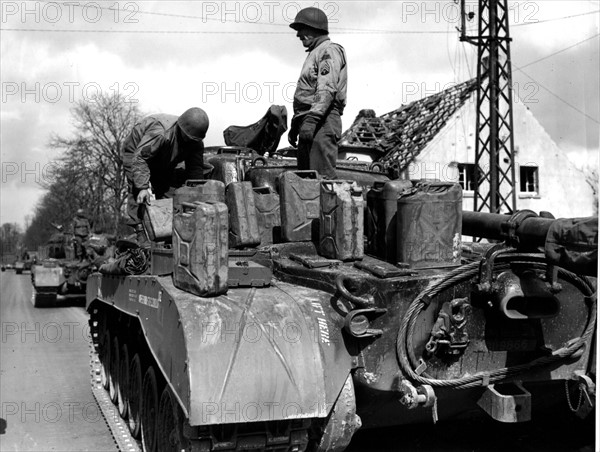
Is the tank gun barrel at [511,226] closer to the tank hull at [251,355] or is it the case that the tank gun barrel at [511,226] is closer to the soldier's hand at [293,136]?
the tank hull at [251,355]

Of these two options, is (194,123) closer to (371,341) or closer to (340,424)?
(371,341)

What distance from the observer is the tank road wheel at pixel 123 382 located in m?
7.15

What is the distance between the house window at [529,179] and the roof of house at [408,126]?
3248 mm

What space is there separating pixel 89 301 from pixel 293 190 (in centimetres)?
401

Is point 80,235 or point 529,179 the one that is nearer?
point 80,235

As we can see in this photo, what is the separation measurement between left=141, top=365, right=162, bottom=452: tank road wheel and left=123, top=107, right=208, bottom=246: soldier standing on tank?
1.24 meters

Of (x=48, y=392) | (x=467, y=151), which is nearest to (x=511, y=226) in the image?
(x=48, y=392)

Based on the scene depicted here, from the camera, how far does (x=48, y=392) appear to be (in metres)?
8.86

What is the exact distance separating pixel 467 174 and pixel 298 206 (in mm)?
19538

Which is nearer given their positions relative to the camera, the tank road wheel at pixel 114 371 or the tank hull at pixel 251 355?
the tank hull at pixel 251 355

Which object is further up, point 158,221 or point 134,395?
point 158,221

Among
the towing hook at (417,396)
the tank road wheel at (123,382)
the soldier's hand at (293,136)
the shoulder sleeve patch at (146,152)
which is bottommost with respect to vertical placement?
the tank road wheel at (123,382)

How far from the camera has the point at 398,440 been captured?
6141 mm

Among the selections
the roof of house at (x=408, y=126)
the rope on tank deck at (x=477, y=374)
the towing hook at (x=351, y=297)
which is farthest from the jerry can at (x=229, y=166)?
the roof of house at (x=408, y=126)
